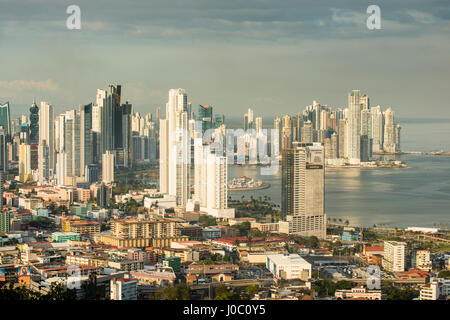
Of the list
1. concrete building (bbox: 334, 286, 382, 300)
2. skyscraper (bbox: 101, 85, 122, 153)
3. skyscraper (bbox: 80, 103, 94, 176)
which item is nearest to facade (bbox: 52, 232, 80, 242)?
concrete building (bbox: 334, 286, 382, 300)

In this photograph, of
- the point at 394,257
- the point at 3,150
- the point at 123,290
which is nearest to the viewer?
the point at 123,290

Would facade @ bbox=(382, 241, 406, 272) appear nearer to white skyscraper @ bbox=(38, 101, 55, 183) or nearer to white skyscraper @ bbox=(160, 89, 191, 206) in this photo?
white skyscraper @ bbox=(160, 89, 191, 206)

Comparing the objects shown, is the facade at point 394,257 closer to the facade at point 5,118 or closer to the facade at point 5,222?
the facade at point 5,222

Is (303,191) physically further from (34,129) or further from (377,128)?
(34,129)

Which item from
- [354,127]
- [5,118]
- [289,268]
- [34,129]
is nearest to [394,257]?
[289,268]
